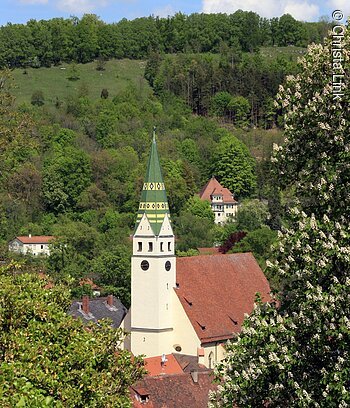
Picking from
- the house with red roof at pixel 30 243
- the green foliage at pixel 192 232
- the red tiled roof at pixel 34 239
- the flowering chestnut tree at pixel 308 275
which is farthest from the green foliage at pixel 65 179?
the flowering chestnut tree at pixel 308 275

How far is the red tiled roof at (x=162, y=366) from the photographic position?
41.9m

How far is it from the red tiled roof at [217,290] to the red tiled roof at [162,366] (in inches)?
195

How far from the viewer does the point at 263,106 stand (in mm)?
144125

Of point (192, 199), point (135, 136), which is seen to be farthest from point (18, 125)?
point (135, 136)

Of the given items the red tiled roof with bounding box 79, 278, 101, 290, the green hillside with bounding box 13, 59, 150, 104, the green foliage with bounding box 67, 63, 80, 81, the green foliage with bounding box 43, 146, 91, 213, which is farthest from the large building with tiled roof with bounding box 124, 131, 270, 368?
the green foliage with bounding box 67, 63, 80, 81

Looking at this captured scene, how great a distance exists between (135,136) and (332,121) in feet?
368

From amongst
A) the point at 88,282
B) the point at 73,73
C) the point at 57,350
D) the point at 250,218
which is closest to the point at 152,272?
the point at 88,282

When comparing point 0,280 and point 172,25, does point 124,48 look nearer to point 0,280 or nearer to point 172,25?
point 172,25

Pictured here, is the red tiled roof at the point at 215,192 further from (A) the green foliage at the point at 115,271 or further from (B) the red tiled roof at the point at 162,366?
(B) the red tiled roof at the point at 162,366

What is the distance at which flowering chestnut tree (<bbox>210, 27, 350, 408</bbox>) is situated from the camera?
57.6ft

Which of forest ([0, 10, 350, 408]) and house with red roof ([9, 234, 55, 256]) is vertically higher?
forest ([0, 10, 350, 408])

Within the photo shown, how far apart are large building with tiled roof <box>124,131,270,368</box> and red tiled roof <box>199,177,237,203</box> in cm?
6227

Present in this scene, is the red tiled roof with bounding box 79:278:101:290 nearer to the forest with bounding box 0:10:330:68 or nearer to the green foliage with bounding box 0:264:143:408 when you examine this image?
the green foliage with bounding box 0:264:143:408

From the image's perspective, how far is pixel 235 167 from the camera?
120 m
